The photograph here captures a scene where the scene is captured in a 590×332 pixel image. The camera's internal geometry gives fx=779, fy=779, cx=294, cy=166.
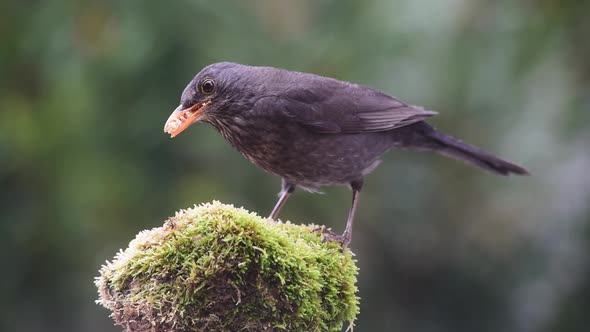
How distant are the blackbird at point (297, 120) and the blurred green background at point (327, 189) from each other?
71.5 inches

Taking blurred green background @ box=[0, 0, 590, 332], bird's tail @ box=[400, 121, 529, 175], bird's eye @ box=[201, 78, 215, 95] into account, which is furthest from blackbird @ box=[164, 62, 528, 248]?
blurred green background @ box=[0, 0, 590, 332]

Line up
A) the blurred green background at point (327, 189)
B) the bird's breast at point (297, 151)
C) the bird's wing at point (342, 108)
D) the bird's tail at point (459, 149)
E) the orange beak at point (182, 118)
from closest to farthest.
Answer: the orange beak at point (182, 118) → the bird's breast at point (297, 151) → the bird's wing at point (342, 108) → the bird's tail at point (459, 149) → the blurred green background at point (327, 189)

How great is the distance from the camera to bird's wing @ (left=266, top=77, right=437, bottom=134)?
4.94m

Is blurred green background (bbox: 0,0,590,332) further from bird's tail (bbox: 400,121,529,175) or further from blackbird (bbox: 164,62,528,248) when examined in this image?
blackbird (bbox: 164,62,528,248)

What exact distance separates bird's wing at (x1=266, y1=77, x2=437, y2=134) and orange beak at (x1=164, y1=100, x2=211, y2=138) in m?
0.50

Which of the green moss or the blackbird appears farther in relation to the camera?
the blackbird

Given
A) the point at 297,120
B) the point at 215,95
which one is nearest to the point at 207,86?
the point at 215,95

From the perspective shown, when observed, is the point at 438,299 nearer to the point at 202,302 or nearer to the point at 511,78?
the point at 511,78

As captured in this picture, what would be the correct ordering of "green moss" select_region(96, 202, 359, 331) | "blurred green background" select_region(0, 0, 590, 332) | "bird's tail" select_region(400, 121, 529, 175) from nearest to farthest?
"green moss" select_region(96, 202, 359, 331) → "bird's tail" select_region(400, 121, 529, 175) → "blurred green background" select_region(0, 0, 590, 332)

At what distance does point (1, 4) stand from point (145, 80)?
170 centimetres

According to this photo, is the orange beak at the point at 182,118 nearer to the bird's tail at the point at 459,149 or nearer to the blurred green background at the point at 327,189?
the bird's tail at the point at 459,149

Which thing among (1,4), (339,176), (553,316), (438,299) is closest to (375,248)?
→ (438,299)

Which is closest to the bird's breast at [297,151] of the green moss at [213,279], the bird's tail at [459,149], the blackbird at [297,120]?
the blackbird at [297,120]

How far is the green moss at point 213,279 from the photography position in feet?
10.8
